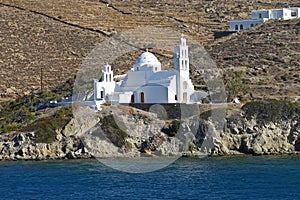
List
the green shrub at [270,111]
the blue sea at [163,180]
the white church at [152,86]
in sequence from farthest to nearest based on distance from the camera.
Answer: the white church at [152,86] → the green shrub at [270,111] → the blue sea at [163,180]

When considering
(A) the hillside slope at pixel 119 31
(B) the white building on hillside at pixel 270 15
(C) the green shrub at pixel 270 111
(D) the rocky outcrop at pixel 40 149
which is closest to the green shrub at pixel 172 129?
(C) the green shrub at pixel 270 111

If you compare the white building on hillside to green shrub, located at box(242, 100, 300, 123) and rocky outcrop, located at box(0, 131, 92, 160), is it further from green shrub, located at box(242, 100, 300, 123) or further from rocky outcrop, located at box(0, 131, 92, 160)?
rocky outcrop, located at box(0, 131, 92, 160)

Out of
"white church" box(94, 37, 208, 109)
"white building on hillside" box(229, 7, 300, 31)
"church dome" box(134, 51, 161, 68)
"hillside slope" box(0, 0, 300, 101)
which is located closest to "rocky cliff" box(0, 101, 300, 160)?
"white church" box(94, 37, 208, 109)

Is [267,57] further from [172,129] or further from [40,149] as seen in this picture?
[40,149]

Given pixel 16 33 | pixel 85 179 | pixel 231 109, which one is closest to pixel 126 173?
pixel 85 179

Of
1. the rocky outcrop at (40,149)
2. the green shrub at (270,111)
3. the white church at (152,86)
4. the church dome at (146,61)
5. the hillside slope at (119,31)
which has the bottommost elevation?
the rocky outcrop at (40,149)

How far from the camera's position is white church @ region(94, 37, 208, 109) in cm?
7906

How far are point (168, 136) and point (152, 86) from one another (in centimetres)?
863

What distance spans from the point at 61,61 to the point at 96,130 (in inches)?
1277

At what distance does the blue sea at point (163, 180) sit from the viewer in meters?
53.5

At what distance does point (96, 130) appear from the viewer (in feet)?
236

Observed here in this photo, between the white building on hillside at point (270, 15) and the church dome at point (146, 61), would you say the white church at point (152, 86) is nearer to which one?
the church dome at point (146, 61)

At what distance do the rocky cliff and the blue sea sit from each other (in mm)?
2422

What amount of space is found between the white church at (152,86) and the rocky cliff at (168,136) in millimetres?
4928
